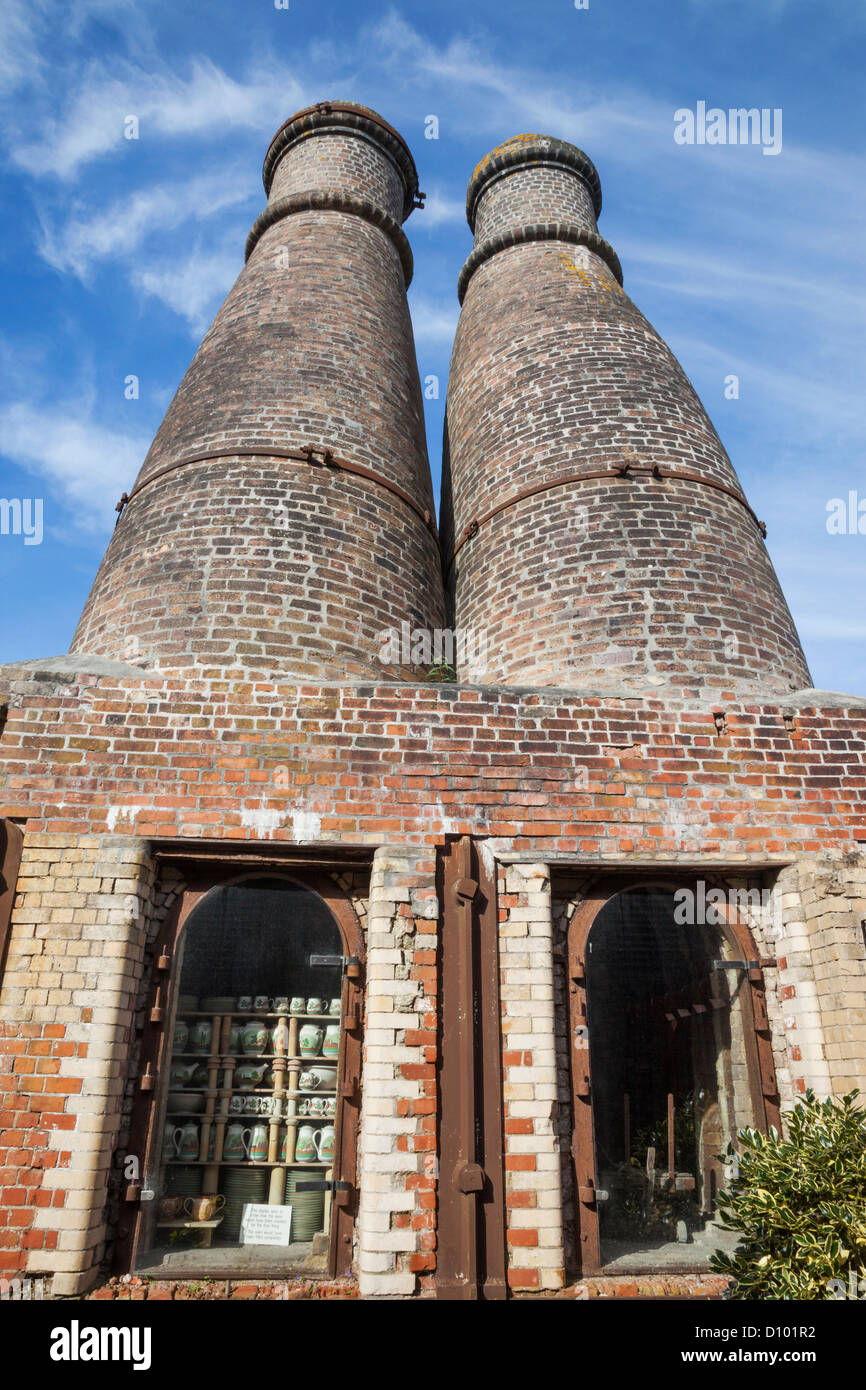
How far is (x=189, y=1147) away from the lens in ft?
17.2

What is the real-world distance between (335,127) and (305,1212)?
12631 millimetres

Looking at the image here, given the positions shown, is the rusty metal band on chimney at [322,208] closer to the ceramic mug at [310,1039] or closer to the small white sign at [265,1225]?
the ceramic mug at [310,1039]

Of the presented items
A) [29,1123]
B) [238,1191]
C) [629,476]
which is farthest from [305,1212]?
[629,476]

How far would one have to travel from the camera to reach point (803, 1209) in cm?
406

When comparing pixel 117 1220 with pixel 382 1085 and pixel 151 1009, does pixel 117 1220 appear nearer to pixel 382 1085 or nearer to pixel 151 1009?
pixel 151 1009

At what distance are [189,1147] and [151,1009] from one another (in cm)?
106

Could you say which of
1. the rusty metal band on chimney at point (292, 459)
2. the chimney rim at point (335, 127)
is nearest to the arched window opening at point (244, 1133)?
the rusty metal band on chimney at point (292, 459)

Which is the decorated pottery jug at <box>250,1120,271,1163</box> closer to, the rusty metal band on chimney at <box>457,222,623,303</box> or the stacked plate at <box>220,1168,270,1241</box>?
the stacked plate at <box>220,1168,270,1241</box>

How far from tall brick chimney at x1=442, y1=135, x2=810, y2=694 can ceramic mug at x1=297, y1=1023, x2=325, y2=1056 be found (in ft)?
10.3

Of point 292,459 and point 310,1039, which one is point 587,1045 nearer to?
point 310,1039

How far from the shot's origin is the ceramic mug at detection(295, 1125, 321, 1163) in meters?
5.34

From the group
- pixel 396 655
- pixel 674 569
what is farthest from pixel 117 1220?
pixel 674 569

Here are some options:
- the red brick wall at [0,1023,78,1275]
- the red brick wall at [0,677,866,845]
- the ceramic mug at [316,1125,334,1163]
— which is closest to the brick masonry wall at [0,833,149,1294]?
the red brick wall at [0,1023,78,1275]

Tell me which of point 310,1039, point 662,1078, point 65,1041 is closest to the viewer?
point 65,1041
